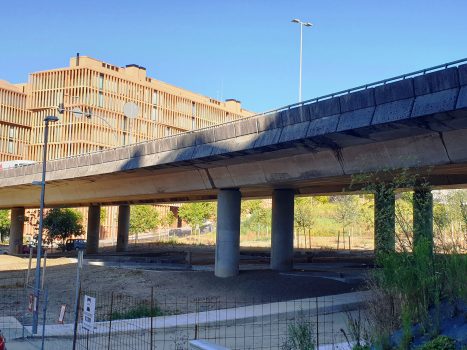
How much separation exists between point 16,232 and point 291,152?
48.2 meters

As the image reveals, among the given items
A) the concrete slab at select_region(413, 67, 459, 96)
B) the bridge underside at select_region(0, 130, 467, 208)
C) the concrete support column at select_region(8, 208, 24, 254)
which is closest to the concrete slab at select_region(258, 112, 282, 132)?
the bridge underside at select_region(0, 130, 467, 208)

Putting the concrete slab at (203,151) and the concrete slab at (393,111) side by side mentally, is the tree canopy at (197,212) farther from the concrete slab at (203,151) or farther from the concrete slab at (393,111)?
the concrete slab at (393,111)

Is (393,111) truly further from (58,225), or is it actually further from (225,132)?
(58,225)

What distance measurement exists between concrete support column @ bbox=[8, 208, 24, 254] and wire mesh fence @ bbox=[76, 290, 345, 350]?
4220 centimetres

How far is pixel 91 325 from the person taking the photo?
1198 cm

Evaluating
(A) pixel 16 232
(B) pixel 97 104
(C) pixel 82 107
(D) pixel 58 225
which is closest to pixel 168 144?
(A) pixel 16 232

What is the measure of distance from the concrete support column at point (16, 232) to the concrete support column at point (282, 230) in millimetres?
38578

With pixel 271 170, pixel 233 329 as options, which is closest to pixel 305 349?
pixel 233 329

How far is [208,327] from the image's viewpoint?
1658 centimetres

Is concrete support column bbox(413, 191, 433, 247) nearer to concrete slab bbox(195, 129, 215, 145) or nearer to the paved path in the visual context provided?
the paved path

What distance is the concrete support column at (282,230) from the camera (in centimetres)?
3123

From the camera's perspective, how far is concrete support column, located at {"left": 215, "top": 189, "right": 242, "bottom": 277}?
28203 millimetres

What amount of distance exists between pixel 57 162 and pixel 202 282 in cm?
1577

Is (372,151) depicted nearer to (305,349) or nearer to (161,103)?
(305,349)
